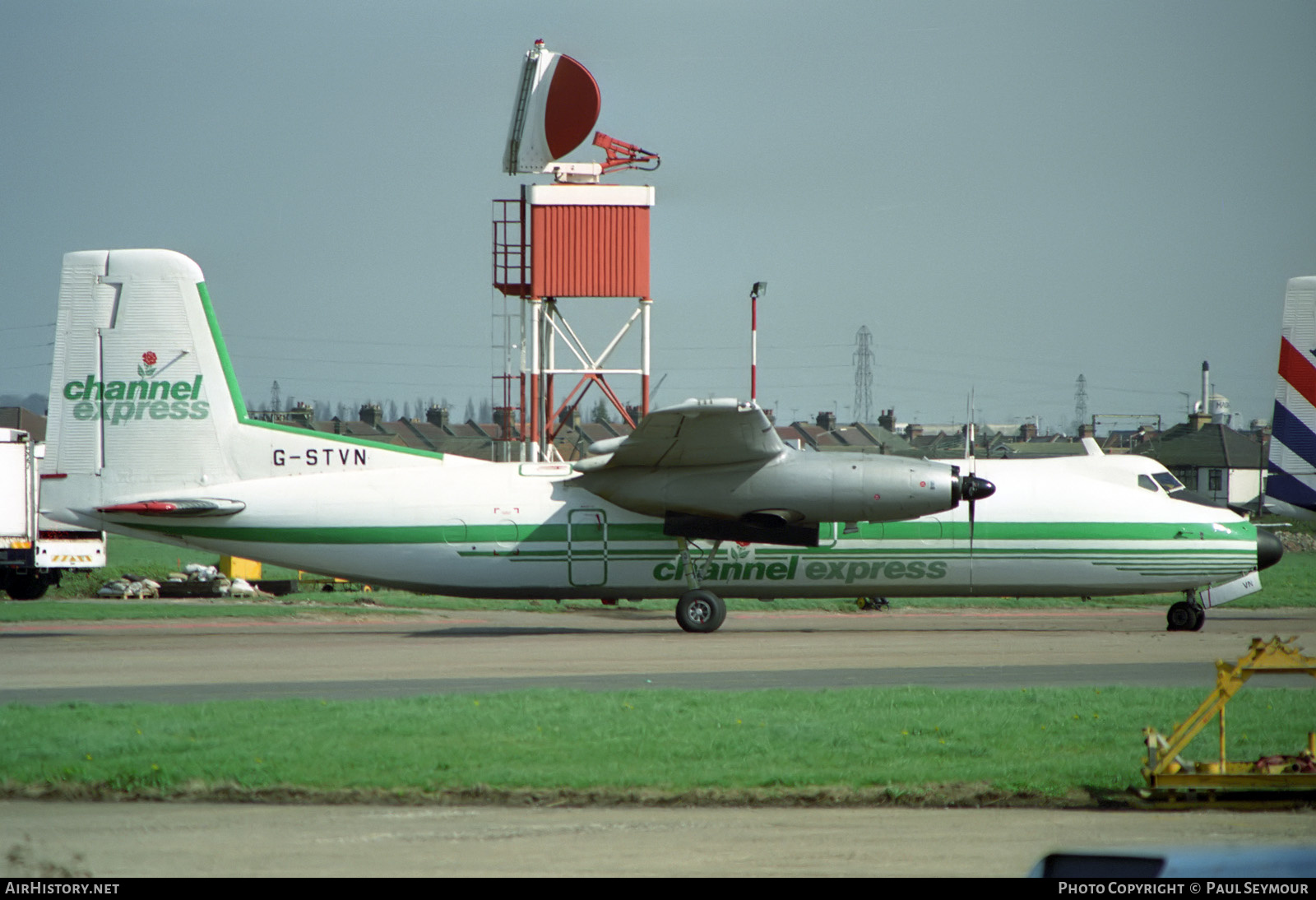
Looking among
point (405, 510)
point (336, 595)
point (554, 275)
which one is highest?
point (554, 275)

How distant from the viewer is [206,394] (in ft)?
64.8

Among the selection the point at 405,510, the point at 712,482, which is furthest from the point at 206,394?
the point at 712,482

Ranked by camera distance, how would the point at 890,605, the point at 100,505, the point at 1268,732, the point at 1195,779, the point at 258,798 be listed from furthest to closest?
the point at 890,605, the point at 100,505, the point at 1268,732, the point at 258,798, the point at 1195,779

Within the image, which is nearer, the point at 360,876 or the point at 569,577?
the point at 360,876

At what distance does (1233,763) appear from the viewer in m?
8.17

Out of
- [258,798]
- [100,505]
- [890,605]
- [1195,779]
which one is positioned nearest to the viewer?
[1195,779]

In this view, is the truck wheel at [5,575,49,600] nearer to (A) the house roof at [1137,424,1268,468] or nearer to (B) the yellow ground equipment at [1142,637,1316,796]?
(B) the yellow ground equipment at [1142,637,1316,796]

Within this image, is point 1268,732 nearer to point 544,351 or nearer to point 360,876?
point 360,876

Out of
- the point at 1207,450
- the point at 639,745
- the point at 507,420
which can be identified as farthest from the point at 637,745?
the point at 1207,450

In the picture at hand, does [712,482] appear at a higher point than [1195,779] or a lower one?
higher

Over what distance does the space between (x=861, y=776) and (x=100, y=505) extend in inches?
594

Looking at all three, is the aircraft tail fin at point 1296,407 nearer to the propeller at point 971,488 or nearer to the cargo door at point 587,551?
the propeller at point 971,488

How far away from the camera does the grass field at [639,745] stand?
8.56 meters

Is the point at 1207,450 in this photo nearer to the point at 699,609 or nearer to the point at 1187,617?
the point at 1187,617
